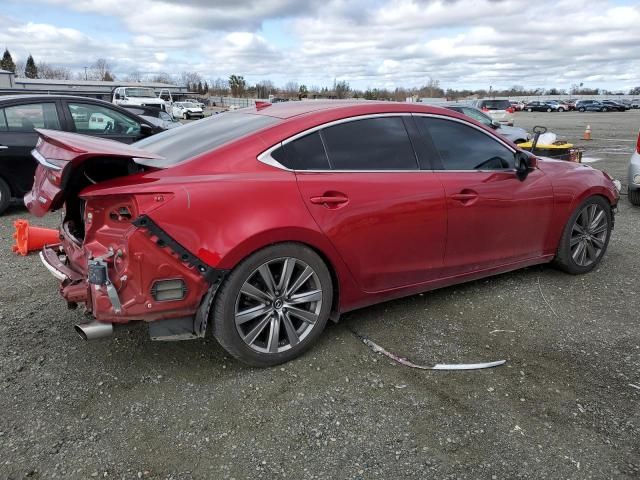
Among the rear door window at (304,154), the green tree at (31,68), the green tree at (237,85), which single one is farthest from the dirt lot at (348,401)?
the green tree at (31,68)

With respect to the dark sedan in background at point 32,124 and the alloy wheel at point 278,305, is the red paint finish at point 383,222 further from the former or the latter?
the dark sedan in background at point 32,124

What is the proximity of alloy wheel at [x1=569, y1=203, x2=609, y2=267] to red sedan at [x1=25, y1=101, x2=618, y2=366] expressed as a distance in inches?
27.6

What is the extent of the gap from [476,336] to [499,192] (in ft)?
3.70

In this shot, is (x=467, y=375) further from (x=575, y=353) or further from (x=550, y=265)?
(x=550, y=265)

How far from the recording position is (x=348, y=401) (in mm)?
2939

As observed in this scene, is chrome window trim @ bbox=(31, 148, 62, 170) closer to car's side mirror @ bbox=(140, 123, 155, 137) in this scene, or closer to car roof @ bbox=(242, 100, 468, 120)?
car roof @ bbox=(242, 100, 468, 120)

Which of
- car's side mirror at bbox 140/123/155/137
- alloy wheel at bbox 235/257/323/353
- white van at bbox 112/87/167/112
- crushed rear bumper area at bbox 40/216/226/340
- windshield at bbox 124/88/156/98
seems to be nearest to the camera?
crushed rear bumper area at bbox 40/216/226/340

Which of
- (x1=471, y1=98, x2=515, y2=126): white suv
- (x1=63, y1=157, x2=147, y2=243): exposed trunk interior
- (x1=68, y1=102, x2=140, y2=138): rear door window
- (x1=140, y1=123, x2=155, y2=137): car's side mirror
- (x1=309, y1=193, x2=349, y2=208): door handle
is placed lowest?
(x1=471, y1=98, x2=515, y2=126): white suv

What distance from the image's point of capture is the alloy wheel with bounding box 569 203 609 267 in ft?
15.6

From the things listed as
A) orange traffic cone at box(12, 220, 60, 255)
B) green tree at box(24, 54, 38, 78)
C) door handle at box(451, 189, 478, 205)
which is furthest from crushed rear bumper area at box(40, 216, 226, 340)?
green tree at box(24, 54, 38, 78)

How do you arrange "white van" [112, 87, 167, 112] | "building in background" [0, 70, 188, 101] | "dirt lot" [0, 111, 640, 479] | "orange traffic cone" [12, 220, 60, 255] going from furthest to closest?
"white van" [112, 87, 167, 112]
"building in background" [0, 70, 188, 101]
"orange traffic cone" [12, 220, 60, 255]
"dirt lot" [0, 111, 640, 479]

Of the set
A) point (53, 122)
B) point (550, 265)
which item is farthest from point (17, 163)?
point (550, 265)

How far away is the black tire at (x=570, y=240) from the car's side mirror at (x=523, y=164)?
2.46 ft

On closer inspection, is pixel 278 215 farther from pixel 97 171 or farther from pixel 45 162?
pixel 45 162
